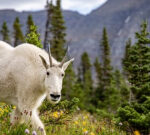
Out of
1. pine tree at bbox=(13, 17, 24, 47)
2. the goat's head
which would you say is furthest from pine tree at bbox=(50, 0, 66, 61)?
the goat's head

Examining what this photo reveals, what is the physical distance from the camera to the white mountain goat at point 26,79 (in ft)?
17.0

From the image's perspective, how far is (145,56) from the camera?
10.3 metres

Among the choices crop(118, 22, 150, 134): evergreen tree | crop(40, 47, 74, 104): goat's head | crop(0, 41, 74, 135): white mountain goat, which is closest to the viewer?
crop(40, 47, 74, 104): goat's head

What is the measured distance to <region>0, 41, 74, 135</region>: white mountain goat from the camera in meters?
5.18

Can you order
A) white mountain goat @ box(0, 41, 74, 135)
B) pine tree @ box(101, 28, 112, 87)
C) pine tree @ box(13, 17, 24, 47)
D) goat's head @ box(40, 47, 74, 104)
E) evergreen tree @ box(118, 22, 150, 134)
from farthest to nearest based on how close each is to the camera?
pine tree @ box(13, 17, 24, 47) → pine tree @ box(101, 28, 112, 87) → evergreen tree @ box(118, 22, 150, 134) → white mountain goat @ box(0, 41, 74, 135) → goat's head @ box(40, 47, 74, 104)

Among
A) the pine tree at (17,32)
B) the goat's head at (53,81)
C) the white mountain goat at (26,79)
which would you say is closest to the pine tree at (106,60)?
the pine tree at (17,32)

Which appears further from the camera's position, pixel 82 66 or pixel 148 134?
pixel 82 66

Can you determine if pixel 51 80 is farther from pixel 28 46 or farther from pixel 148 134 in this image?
pixel 148 134

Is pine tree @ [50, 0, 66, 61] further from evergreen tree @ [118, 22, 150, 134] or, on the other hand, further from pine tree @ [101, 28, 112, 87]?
evergreen tree @ [118, 22, 150, 134]

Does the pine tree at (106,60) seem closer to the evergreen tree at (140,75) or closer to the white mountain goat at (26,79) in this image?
the evergreen tree at (140,75)

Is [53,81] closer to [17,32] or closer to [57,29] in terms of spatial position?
[57,29]

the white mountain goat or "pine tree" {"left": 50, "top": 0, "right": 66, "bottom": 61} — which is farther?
"pine tree" {"left": 50, "top": 0, "right": 66, "bottom": 61}

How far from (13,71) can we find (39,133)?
142 centimetres

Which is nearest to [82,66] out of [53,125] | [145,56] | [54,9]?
[54,9]
